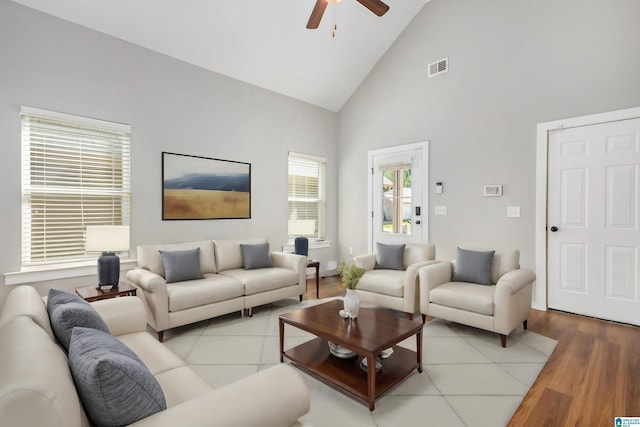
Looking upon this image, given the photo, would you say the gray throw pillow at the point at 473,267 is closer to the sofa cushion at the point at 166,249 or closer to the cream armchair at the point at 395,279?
the cream armchair at the point at 395,279

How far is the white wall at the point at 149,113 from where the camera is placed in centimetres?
304

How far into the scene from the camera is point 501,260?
11.6ft

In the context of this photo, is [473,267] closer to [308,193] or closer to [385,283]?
[385,283]

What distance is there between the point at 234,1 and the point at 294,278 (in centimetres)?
329

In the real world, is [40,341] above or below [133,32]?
below

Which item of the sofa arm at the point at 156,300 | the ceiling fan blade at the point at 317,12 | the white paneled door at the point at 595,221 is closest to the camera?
the ceiling fan blade at the point at 317,12

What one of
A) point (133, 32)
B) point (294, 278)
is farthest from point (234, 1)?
point (294, 278)

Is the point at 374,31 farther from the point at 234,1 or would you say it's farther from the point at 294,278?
the point at 294,278

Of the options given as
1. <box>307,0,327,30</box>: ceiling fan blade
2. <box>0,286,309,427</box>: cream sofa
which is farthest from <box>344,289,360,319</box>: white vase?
<box>307,0,327,30</box>: ceiling fan blade

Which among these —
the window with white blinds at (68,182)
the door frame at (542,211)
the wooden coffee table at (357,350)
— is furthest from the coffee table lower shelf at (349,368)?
the window with white blinds at (68,182)

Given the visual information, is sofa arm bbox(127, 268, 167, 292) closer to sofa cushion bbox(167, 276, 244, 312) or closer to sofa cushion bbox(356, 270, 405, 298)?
sofa cushion bbox(167, 276, 244, 312)

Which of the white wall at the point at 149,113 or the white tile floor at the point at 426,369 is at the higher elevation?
the white wall at the point at 149,113

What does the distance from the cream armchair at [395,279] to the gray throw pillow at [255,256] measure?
1157 mm

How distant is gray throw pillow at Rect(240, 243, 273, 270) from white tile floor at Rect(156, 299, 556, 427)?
26.5 inches
